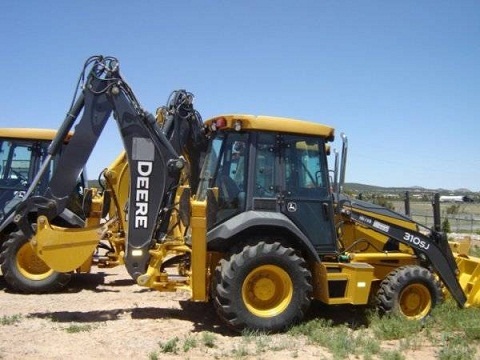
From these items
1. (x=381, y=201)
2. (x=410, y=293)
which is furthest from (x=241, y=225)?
(x=381, y=201)

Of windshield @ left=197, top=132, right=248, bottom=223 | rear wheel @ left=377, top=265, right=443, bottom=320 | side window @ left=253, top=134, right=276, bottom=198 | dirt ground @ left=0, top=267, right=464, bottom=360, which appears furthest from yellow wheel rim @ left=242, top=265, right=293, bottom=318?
rear wheel @ left=377, top=265, right=443, bottom=320

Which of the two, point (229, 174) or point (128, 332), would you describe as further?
point (229, 174)

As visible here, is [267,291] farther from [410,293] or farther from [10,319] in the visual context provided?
[10,319]

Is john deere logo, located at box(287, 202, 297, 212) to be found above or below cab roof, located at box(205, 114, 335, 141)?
below

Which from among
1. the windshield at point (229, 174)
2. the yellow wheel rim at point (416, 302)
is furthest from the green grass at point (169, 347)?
the yellow wheel rim at point (416, 302)

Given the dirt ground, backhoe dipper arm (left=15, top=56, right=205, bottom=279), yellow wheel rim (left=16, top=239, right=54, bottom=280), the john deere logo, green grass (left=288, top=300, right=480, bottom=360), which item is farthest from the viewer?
yellow wheel rim (left=16, top=239, right=54, bottom=280)

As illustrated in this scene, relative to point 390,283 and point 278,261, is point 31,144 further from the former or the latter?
point 390,283

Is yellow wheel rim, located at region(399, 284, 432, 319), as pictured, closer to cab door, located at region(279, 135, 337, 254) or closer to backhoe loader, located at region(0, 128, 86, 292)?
cab door, located at region(279, 135, 337, 254)

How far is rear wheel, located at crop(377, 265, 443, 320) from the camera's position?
7.00m

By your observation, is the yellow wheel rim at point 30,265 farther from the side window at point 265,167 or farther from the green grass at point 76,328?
the side window at point 265,167

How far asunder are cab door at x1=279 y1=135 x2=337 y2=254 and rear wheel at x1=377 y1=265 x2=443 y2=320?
0.88m

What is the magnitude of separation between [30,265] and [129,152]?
3.16m

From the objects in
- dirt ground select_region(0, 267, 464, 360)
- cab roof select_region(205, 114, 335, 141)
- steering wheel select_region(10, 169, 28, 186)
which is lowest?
dirt ground select_region(0, 267, 464, 360)

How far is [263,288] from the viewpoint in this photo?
6.55m
